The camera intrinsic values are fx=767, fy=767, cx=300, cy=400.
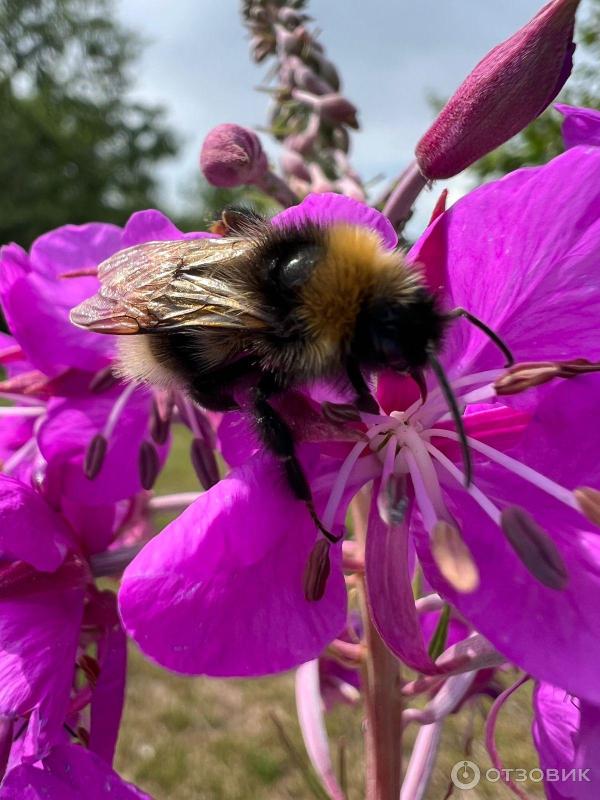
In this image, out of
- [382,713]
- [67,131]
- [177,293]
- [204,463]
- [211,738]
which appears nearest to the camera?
[177,293]

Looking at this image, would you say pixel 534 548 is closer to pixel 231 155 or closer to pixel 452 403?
pixel 452 403

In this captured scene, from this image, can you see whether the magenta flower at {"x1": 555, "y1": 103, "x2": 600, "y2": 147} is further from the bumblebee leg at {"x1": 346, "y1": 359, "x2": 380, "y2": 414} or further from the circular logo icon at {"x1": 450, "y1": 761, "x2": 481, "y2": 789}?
the circular logo icon at {"x1": 450, "y1": 761, "x2": 481, "y2": 789}

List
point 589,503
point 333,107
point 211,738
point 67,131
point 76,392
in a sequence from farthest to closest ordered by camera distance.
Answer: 1. point 67,131
2. point 211,738
3. point 333,107
4. point 76,392
5. point 589,503

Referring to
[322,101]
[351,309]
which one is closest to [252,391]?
[351,309]

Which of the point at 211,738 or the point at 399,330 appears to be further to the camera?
the point at 211,738

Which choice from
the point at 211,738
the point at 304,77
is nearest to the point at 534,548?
the point at 304,77

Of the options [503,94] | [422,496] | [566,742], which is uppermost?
[503,94]

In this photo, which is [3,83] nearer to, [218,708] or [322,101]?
[218,708]
